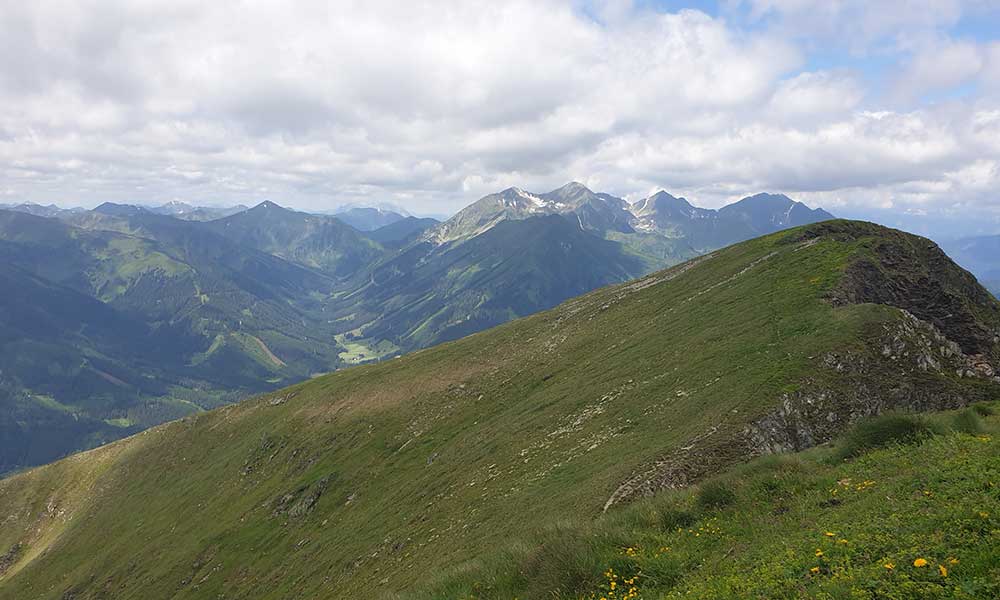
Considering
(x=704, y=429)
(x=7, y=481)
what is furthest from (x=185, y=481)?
(x=704, y=429)

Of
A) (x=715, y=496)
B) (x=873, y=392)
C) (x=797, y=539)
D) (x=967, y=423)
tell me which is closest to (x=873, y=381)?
(x=873, y=392)

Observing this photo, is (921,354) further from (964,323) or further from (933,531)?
(933,531)

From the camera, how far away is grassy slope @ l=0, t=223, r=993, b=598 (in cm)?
3550

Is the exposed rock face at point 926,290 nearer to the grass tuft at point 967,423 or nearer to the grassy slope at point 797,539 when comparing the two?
the grass tuft at point 967,423

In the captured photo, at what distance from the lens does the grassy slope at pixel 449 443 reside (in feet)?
116

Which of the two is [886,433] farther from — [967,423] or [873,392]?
[873,392]

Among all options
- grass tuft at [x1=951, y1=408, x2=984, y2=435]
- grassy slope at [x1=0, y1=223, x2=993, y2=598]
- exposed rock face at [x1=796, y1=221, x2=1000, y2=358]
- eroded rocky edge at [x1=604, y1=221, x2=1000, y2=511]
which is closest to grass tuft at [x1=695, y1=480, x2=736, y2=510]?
eroded rocky edge at [x1=604, y1=221, x2=1000, y2=511]

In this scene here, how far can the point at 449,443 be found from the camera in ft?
196

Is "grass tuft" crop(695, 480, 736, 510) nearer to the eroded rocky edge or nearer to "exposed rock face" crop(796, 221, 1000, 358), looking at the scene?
the eroded rocky edge

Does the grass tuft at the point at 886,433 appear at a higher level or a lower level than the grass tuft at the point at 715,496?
higher

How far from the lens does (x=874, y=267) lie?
49781mm

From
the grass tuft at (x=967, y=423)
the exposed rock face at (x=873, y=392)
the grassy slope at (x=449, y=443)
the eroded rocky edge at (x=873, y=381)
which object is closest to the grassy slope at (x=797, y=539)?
the grass tuft at (x=967, y=423)

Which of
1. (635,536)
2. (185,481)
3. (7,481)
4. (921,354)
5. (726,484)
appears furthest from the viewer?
(7,481)

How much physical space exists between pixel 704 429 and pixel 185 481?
113 metres
